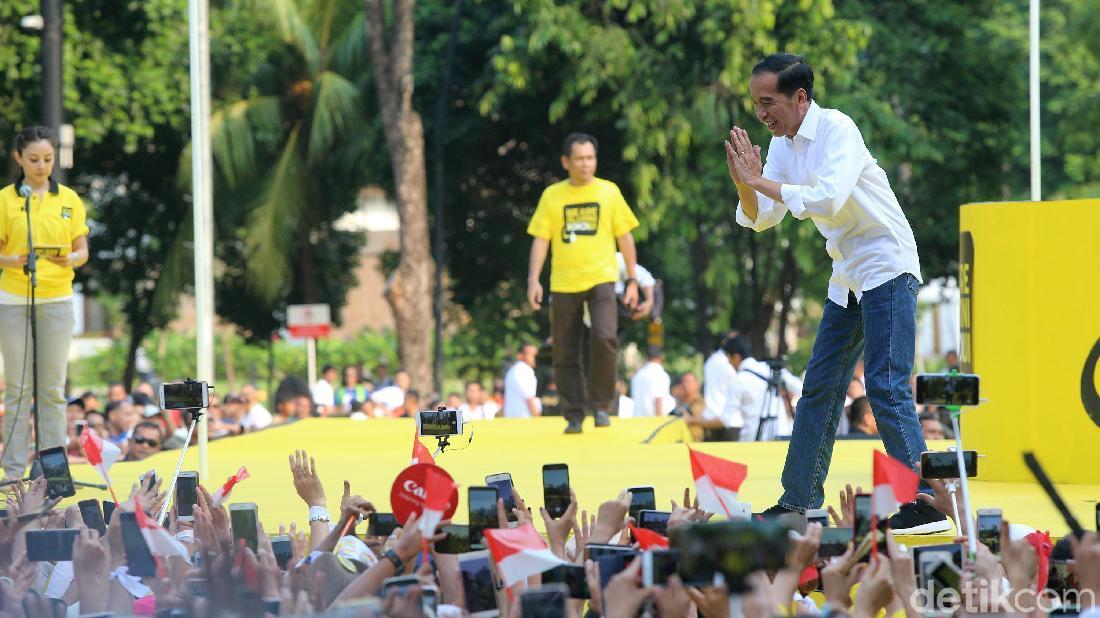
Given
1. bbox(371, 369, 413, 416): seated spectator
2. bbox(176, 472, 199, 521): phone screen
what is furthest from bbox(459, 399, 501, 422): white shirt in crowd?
bbox(176, 472, 199, 521): phone screen

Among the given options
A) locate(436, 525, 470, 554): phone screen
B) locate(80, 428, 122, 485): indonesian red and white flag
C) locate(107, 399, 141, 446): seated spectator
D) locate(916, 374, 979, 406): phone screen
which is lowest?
locate(107, 399, 141, 446): seated spectator

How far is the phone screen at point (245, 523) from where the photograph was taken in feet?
14.2

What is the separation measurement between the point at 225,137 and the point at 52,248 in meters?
15.8

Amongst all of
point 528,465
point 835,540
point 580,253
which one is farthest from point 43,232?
point 835,540

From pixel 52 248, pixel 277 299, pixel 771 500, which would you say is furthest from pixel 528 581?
pixel 277 299

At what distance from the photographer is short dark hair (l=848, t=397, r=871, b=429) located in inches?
433

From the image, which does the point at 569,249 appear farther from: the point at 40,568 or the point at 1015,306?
the point at 40,568

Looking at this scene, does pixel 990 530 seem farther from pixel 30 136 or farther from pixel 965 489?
pixel 30 136

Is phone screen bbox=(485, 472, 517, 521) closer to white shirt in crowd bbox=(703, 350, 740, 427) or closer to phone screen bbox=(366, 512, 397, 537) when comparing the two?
phone screen bbox=(366, 512, 397, 537)

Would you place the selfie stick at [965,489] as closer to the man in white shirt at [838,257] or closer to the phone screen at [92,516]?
the man in white shirt at [838,257]

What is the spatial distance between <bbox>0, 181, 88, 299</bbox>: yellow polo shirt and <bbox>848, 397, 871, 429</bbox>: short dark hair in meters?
5.57

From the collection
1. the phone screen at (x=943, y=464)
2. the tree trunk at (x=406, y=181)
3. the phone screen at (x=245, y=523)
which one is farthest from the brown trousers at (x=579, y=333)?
the tree trunk at (x=406, y=181)

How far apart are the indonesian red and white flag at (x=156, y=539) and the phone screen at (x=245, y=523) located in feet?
1.48

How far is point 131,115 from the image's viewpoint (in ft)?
73.6
